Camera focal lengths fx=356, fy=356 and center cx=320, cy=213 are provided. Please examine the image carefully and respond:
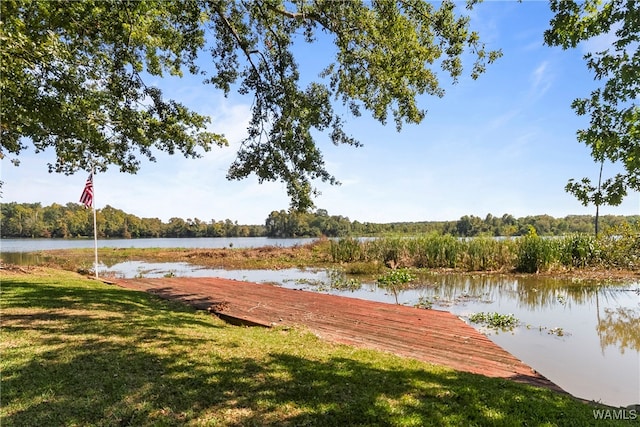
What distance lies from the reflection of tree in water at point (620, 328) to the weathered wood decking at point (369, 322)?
340cm

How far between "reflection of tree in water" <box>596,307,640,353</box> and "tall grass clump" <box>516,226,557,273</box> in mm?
7791

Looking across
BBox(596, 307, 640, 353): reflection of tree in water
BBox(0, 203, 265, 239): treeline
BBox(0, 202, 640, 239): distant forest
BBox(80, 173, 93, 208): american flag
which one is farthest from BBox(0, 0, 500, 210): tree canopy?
BBox(0, 203, 265, 239): treeline

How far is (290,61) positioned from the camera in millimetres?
9281

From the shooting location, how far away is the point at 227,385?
376 centimetres

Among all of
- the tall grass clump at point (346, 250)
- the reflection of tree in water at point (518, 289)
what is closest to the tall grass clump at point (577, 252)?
the reflection of tree in water at point (518, 289)

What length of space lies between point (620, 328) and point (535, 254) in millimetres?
10320

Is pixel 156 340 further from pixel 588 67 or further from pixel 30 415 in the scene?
pixel 588 67

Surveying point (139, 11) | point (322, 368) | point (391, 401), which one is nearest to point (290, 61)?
point (139, 11)

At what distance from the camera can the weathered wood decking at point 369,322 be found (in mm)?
5632

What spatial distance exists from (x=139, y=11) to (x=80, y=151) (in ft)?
24.8

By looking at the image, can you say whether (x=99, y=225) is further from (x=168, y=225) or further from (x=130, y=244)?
(x=130, y=244)

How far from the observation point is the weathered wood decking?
18.5 feet

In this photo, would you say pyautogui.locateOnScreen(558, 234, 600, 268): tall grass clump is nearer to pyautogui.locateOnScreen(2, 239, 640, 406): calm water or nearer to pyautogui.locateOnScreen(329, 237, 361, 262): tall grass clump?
pyautogui.locateOnScreen(2, 239, 640, 406): calm water

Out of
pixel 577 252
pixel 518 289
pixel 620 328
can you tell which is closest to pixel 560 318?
pixel 620 328
